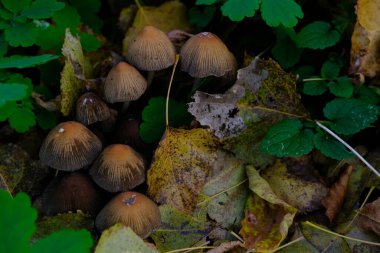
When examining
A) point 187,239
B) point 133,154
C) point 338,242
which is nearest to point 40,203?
point 133,154

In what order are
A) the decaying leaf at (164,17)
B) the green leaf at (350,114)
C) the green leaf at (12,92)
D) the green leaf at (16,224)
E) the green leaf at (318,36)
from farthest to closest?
the decaying leaf at (164,17) → the green leaf at (318,36) → the green leaf at (350,114) → the green leaf at (12,92) → the green leaf at (16,224)

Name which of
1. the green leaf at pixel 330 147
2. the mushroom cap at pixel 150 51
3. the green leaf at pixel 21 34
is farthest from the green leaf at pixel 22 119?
the green leaf at pixel 330 147

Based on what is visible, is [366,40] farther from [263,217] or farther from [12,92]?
[12,92]

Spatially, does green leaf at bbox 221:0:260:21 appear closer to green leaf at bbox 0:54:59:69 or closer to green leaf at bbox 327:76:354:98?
green leaf at bbox 327:76:354:98

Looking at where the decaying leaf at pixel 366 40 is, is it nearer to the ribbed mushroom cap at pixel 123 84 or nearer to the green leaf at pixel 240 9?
the green leaf at pixel 240 9

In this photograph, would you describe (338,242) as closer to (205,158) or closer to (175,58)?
(205,158)

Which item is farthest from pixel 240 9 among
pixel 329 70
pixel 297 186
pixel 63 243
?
pixel 63 243
